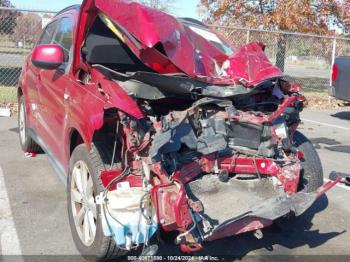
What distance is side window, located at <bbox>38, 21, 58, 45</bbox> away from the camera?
555cm

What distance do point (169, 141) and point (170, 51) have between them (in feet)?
3.13

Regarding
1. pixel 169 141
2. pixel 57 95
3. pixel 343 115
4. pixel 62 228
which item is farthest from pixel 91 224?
pixel 343 115

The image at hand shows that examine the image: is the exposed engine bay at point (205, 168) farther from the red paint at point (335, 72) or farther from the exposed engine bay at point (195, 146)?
the red paint at point (335, 72)

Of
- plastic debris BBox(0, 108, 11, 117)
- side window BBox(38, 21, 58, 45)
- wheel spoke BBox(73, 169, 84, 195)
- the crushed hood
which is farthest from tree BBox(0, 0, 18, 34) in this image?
wheel spoke BBox(73, 169, 84, 195)

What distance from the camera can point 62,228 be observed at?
4199mm

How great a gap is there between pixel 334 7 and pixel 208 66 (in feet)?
40.7

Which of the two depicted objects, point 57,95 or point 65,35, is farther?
point 65,35

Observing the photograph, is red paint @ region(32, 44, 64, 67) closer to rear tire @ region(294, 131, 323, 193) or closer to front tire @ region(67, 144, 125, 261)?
front tire @ region(67, 144, 125, 261)

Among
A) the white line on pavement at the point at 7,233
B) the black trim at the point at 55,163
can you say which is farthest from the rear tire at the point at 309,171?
the white line on pavement at the point at 7,233

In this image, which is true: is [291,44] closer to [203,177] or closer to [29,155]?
[29,155]

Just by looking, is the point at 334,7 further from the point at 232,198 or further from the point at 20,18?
the point at 232,198

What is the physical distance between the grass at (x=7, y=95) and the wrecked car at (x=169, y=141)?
6177 millimetres

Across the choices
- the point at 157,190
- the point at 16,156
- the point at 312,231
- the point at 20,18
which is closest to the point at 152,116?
the point at 157,190

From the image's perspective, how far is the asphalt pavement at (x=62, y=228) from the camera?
386cm
